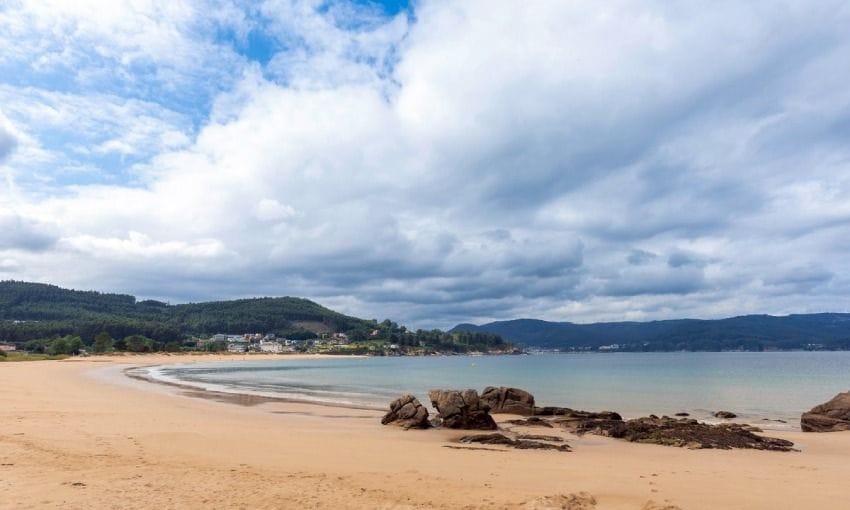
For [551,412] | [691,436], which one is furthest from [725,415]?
[691,436]

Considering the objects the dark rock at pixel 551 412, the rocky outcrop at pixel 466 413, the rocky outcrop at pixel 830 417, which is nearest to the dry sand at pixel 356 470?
the rocky outcrop at pixel 466 413

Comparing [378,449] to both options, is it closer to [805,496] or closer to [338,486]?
[338,486]

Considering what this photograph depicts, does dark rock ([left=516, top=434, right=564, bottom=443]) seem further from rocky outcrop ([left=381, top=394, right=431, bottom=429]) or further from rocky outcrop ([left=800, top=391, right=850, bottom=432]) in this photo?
rocky outcrop ([left=800, top=391, right=850, bottom=432])

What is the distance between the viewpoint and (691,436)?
68.3 feet

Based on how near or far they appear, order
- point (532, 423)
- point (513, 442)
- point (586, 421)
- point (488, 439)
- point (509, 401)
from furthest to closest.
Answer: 1. point (509, 401)
2. point (532, 423)
3. point (586, 421)
4. point (488, 439)
5. point (513, 442)

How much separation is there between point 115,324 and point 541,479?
193 meters

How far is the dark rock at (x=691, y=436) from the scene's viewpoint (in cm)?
1988

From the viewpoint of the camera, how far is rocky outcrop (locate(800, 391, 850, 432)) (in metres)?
25.7

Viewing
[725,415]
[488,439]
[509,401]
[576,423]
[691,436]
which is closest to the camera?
[488,439]

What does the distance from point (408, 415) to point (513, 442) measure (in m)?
6.30

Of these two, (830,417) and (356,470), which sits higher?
(356,470)

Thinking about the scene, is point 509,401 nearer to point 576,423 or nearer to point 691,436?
point 576,423

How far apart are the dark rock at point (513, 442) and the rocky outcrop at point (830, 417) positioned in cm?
1553

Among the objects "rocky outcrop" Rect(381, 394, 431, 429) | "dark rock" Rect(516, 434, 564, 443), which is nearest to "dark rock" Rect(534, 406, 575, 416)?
"rocky outcrop" Rect(381, 394, 431, 429)
